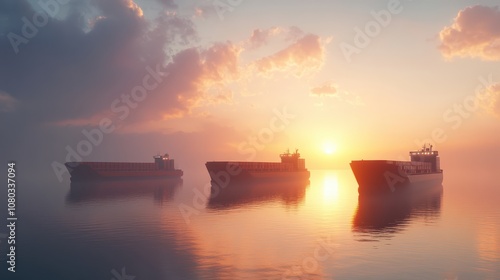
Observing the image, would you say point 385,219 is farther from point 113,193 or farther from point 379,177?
point 113,193

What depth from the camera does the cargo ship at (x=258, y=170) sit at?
9100 centimetres

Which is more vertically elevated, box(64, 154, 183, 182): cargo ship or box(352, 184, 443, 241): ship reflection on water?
box(64, 154, 183, 182): cargo ship

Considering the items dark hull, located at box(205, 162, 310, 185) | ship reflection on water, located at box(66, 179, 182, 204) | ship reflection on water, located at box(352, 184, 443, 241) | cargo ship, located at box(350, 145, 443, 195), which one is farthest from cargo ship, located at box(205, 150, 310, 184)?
ship reflection on water, located at box(352, 184, 443, 241)

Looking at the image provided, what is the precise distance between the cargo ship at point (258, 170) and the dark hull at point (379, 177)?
3168 centimetres

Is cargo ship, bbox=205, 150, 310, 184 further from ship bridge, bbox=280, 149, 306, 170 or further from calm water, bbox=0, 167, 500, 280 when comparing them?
calm water, bbox=0, 167, 500, 280

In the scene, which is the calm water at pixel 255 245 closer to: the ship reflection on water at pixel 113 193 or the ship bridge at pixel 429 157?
the ship reflection on water at pixel 113 193

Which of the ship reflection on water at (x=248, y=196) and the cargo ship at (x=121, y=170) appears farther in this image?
the cargo ship at (x=121, y=170)

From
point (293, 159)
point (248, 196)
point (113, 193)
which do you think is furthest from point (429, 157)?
point (113, 193)

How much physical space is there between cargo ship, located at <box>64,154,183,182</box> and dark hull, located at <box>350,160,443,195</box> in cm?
6739

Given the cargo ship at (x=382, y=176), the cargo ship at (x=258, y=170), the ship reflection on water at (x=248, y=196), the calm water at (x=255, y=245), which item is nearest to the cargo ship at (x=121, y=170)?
the cargo ship at (x=258, y=170)

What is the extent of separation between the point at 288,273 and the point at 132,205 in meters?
35.7

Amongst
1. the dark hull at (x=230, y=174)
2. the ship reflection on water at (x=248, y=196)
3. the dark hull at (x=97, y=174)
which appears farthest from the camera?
the dark hull at (x=97, y=174)

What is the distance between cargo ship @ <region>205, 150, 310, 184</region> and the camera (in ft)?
299

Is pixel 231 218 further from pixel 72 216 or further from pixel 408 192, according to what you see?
pixel 408 192
